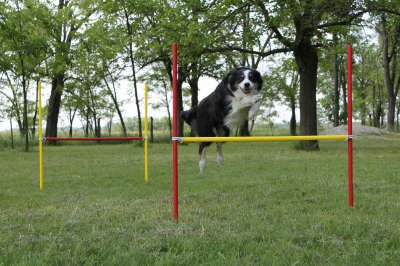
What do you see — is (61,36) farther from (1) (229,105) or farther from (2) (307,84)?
(1) (229,105)

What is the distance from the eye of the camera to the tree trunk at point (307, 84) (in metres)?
14.5

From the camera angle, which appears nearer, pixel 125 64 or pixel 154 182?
pixel 154 182

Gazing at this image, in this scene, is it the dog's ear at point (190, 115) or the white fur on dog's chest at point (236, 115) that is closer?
the white fur on dog's chest at point (236, 115)

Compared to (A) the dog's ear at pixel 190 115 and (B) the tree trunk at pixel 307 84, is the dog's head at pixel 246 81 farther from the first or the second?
(B) the tree trunk at pixel 307 84

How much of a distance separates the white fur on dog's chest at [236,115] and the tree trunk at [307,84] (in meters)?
10.0

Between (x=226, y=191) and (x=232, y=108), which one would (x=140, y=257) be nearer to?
(x=232, y=108)

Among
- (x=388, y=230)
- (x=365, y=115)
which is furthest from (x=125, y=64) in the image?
(x=365, y=115)

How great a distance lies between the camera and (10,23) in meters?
16.9

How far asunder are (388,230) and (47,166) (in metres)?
9.00

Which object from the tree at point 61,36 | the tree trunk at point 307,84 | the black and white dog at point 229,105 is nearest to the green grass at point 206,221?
the black and white dog at point 229,105

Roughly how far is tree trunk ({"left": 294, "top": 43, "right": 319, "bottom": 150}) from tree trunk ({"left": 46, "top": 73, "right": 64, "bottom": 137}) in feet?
52.5

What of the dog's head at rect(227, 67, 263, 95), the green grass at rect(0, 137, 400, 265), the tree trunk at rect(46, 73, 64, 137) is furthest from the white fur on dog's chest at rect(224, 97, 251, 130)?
the tree trunk at rect(46, 73, 64, 137)

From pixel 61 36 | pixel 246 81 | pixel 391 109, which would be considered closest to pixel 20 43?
pixel 61 36

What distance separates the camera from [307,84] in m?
14.5
